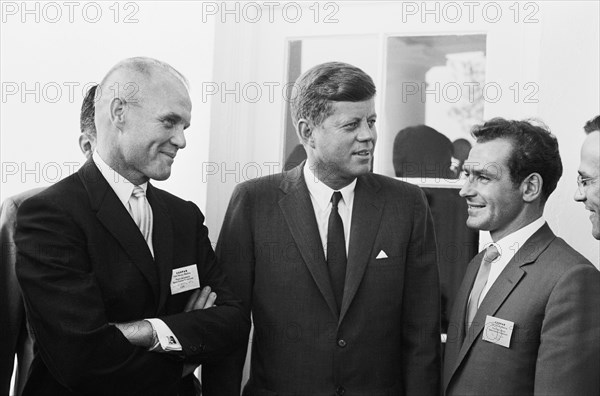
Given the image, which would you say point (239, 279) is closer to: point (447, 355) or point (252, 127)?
point (447, 355)

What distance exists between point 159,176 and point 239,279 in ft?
1.49

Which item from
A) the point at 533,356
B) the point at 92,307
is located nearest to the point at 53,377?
the point at 92,307

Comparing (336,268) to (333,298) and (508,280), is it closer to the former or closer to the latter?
(333,298)

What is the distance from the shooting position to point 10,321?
92.0 inches

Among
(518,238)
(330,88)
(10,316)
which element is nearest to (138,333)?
(10,316)

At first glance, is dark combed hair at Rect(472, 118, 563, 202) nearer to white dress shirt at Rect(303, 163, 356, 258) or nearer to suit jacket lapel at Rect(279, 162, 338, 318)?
white dress shirt at Rect(303, 163, 356, 258)

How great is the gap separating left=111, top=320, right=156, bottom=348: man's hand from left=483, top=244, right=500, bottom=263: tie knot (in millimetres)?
1132

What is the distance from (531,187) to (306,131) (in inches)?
31.0

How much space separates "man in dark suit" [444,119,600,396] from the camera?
2008 millimetres

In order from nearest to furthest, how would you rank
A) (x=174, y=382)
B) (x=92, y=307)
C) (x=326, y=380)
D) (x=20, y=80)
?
(x=92, y=307)
(x=174, y=382)
(x=326, y=380)
(x=20, y=80)

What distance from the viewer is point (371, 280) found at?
7.72 feet

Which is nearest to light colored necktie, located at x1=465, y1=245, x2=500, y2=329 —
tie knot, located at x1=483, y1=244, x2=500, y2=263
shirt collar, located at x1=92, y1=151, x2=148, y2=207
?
tie knot, located at x1=483, y1=244, x2=500, y2=263

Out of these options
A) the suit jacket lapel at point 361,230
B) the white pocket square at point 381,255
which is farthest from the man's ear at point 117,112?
the white pocket square at point 381,255

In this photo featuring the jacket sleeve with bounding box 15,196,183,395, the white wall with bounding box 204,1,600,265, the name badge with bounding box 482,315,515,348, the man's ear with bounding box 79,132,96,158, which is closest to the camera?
the jacket sleeve with bounding box 15,196,183,395
